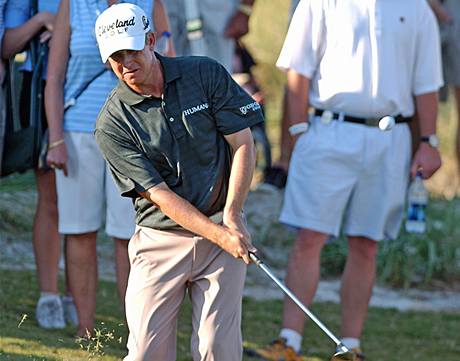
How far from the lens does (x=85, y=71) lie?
19.5 ft

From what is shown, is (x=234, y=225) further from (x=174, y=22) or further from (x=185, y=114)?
(x=174, y=22)

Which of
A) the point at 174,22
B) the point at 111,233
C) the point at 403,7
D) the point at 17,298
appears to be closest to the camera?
the point at 111,233

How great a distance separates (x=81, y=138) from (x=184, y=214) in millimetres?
1491

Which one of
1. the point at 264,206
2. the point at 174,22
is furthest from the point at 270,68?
the point at 174,22

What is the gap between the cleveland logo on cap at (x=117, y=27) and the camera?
4535mm

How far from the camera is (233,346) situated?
184 inches

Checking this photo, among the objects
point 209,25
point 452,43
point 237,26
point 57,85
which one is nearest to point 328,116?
point 57,85

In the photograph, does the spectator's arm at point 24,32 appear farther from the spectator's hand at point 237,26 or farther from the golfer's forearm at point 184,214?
the spectator's hand at point 237,26

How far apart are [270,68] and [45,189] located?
6.91 m

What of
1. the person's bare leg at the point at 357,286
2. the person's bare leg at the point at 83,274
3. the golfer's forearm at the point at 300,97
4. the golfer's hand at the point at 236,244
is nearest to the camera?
the golfer's hand at the point at 236,244

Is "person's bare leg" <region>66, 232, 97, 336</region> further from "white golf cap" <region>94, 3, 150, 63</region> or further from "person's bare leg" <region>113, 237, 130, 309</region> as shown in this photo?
"white golf cap" <region>94, 3, 150, 63</region>

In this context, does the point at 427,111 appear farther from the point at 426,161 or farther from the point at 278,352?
the point at 278,352

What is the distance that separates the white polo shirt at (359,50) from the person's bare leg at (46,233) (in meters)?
1.35

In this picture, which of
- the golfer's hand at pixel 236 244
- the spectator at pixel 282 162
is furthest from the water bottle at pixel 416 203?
the spectator at pixel 282 162
